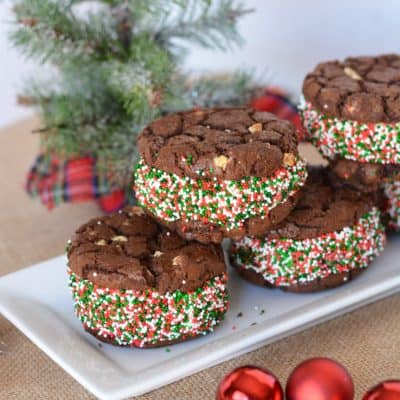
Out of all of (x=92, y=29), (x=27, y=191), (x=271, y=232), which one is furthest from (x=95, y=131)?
(x=271, y=232)

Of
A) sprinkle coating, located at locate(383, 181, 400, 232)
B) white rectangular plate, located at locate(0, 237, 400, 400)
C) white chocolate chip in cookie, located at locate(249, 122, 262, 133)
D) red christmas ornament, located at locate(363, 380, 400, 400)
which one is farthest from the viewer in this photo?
sprinkle coating, located at locate(383, 181, 400, 232)

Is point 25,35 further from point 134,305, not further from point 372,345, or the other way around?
point 372,345

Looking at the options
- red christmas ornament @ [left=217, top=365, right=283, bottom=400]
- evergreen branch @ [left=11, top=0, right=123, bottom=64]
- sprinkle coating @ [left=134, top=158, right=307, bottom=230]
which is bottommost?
red christmas ornament @ [left=217, top=365, right=283, bottom=400]

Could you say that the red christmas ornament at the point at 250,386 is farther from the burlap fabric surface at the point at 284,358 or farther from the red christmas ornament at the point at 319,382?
the burlap fabric surface at the point at 284,358

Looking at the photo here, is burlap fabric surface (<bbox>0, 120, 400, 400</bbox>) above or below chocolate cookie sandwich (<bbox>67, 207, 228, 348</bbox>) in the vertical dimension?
below

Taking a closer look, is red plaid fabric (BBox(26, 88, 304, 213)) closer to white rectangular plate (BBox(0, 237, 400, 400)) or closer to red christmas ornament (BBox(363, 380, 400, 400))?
white rectangular plate (BBox(0, 237, 400, 400))

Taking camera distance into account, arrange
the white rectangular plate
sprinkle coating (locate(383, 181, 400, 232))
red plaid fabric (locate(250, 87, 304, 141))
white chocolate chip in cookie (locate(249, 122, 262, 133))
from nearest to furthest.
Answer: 1. the white rectangular plate
2. white chocolate chip in cookie (locate(249, 122, 262, 133))
3. sprinkle coating (locate(383, 181, 400, 232))
4. red plaid fabric (locate(250, 87, 304, 141))

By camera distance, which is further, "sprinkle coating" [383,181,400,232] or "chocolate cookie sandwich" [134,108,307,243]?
"sprinkle coating" [383,181,400,232]

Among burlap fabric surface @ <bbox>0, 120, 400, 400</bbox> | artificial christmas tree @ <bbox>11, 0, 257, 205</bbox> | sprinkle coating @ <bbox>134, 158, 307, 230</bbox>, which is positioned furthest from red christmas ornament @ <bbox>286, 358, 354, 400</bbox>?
artificial christmas tree @ <bbox>11, 0, 257, 205</bbox>
